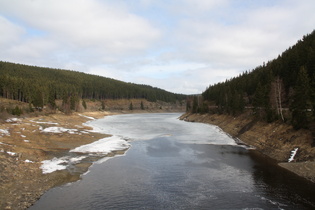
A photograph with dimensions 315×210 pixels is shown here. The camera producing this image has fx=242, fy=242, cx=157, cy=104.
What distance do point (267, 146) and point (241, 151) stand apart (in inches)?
162

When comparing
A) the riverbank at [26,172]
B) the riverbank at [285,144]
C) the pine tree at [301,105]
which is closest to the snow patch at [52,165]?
the riverbank at [26,172]

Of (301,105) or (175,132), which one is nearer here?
(301,105)

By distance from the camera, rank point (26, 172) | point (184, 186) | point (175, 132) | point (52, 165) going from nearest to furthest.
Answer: point (184, 186) → point (26, 172) → point (52, 165) → point (175, 132)

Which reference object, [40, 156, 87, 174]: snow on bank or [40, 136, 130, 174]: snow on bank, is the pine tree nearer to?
[40, 136, 130, 174]: snow on bank

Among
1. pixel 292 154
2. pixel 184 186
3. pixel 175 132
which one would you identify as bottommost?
pixel 184 186

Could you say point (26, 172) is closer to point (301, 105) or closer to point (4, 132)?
point (4, 132)

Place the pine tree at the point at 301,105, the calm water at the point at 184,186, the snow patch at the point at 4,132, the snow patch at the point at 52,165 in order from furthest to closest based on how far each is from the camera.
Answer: the snow patch at the point at 4,132
the pine tree at the point at 301,105
the snow patch at the point at 52,165
the calm water at the point at 184,186

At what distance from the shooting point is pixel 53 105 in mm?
103938

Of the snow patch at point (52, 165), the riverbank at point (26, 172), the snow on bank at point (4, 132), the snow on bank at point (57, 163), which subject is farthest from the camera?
the snow on bank at point (4, 132)

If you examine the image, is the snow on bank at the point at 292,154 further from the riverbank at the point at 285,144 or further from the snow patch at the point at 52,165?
the snow patch at the point at 52,165

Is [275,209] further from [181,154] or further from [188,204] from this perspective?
[181,154]

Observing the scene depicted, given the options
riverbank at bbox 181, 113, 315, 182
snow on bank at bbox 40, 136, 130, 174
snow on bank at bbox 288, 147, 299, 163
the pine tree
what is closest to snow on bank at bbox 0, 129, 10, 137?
snow on bank at bbox 40, 136, 130, 174

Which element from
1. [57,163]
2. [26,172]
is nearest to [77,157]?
[57,163]

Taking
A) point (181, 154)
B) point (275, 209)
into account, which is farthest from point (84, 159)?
point (275, 209)
